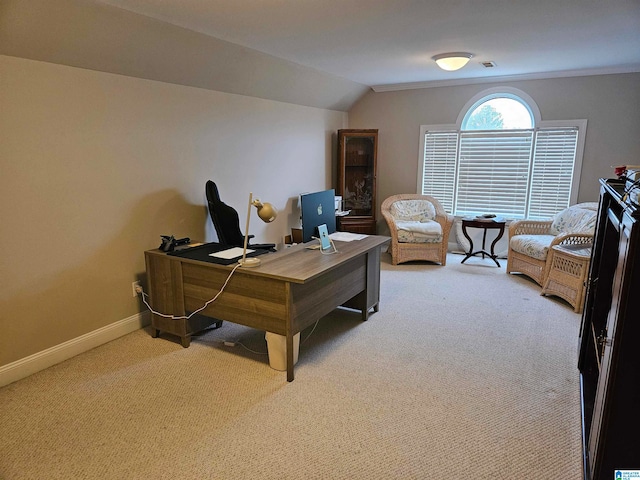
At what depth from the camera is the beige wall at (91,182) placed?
2.42 metres

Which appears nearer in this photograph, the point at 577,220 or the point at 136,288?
the point at 136,288

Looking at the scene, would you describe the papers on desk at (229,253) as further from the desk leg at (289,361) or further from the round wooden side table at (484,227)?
the round wooden side table at (484,227)

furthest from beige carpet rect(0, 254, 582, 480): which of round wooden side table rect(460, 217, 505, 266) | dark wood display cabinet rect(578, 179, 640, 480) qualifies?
round wooden side table rect(460, 217, 505, 266)

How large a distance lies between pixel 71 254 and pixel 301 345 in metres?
1.69

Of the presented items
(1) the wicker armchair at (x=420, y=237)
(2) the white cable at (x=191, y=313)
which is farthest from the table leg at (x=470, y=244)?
(2) the white cable at (x=191, y=313)

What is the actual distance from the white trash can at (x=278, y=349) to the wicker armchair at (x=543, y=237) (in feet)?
9.00

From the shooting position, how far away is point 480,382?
97.0 inches

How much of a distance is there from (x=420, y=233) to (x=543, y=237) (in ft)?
4.25

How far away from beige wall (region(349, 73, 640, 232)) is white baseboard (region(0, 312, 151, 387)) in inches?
155

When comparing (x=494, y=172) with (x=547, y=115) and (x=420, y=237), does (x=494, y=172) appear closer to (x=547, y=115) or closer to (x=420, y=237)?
(x=547, y=115)

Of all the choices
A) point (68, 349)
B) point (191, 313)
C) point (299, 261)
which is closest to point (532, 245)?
point (299, 261)

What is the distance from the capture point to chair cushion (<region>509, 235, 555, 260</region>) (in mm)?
4045

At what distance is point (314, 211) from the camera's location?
3.19 metres

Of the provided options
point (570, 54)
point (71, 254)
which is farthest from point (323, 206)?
point (570, 54)
